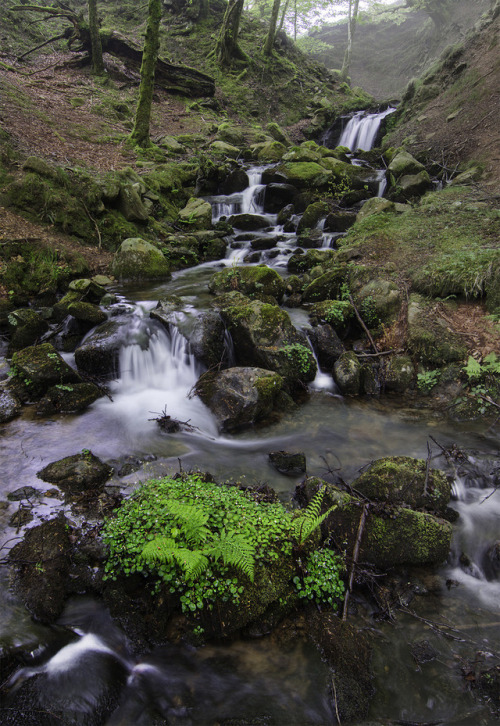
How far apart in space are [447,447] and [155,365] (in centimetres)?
542

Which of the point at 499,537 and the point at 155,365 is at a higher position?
the point at 155,365

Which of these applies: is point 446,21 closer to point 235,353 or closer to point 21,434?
point 235,353

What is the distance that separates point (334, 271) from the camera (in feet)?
30.2

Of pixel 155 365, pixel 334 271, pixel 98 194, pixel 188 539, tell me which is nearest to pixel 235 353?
pixel 155 365

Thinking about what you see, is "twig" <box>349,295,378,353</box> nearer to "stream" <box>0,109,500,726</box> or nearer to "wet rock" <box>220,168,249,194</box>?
"stream" <box>0,109,500,726</box>

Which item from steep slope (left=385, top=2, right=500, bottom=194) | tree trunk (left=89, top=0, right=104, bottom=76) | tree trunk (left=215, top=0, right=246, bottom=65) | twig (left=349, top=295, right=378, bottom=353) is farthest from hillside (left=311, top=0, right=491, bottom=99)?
twig (left=349, top=295, right=378, bottom=353)

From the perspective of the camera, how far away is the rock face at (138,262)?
397 inches

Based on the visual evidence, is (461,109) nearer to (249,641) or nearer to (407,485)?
(407,485)

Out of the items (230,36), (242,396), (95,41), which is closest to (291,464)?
(242,396)

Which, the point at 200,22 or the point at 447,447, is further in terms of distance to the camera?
the point at 200,22

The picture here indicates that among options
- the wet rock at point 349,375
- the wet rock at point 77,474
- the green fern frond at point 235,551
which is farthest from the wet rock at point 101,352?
the green fern frond at point 235,551

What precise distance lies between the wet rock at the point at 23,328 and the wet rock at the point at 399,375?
22.9 feet

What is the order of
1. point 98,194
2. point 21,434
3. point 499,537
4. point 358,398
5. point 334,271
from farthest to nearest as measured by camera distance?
point 98,194 → point 334,271 → point 358,398 → point 21,434 → point 499,537

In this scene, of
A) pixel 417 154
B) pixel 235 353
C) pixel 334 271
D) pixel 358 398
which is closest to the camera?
pixel 358 398
